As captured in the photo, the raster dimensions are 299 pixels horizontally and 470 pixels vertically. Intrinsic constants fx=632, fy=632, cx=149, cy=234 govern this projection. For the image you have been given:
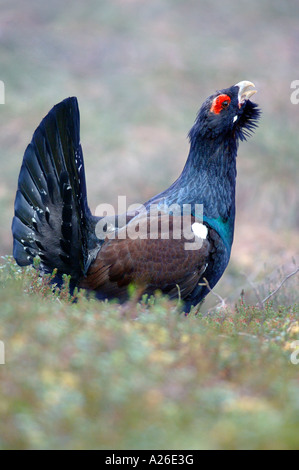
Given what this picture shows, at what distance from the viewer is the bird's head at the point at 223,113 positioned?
584 cm

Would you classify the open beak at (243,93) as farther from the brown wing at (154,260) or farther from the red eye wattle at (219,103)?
the brown wing at (154,260)

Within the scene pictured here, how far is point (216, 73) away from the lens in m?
18.9

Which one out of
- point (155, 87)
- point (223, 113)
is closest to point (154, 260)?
point (223, 113)

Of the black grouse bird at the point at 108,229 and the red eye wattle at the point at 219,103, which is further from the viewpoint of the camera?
the red eye wattle at the point at 219,103

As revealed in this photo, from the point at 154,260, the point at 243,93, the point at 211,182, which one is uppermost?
the point at 243,93

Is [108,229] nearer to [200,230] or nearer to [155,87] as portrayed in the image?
[200,230]

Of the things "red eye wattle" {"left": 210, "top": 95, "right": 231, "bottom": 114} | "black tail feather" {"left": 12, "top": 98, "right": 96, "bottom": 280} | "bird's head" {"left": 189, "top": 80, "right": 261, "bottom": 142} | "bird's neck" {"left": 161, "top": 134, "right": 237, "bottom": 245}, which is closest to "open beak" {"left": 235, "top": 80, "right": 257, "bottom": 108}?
"bird's head" {"left": 189, "top": 80, "right": 261, "bottom": 142}

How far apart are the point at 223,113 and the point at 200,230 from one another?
1203 mm

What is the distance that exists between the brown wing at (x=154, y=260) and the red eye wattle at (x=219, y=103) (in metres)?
1.10

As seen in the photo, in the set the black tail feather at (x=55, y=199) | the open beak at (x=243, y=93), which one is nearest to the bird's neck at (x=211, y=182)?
the open beak at (x=243, y=93)

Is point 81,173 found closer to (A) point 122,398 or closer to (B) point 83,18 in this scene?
(A) point 122,398

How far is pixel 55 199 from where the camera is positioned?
5.35 meters

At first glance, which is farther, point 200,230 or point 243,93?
point 243,93

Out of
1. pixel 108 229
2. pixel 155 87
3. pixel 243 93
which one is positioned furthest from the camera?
pixel 155 87
